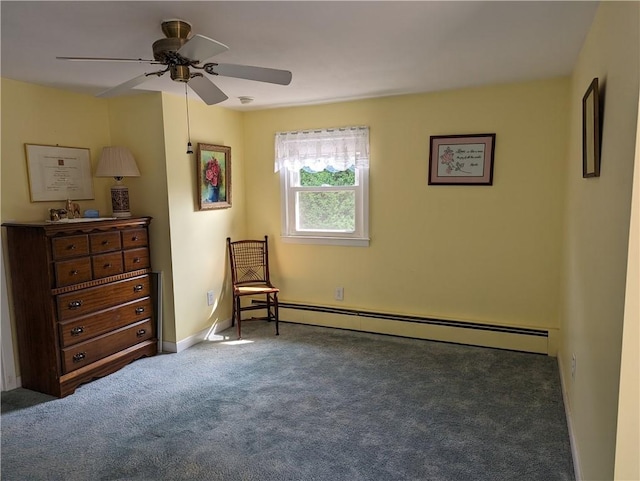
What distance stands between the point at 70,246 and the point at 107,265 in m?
0.33

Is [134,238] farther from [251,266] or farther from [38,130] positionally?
[251,266]

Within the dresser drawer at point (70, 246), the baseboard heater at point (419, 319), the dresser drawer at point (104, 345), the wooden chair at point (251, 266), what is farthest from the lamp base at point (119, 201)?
the baseboard heater at point (419, 319)

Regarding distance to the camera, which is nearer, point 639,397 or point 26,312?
point 639,397

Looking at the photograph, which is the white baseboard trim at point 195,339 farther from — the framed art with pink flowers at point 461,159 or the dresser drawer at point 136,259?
the framed art with pink flowers at point 461,159

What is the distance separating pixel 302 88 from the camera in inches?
132

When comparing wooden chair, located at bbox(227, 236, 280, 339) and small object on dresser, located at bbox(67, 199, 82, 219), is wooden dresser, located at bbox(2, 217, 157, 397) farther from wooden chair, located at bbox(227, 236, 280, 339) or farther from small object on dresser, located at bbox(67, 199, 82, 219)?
wooden chair, located at bbox(227, 236, 280, 339)

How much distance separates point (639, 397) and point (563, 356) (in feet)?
6.20

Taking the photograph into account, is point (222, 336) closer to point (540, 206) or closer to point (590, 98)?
point (540, 206)

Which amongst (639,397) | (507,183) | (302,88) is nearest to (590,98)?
(639,397)

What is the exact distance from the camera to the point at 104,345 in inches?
126

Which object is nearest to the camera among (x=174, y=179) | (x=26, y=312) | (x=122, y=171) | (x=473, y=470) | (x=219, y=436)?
(x=473, y=470)

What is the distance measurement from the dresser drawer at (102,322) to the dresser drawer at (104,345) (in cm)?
4

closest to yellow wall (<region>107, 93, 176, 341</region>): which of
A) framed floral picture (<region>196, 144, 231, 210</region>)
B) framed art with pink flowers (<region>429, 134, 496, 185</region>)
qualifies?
framed floral picture (<region>196, 144, 231, 210</region>)

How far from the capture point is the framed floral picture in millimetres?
3803
